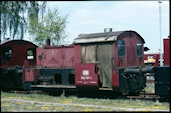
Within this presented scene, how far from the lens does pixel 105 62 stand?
13508mm

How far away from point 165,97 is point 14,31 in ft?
47.6

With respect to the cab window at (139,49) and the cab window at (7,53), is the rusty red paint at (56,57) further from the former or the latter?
the cab window at (139,49)

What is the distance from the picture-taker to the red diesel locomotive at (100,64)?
13.4 metres

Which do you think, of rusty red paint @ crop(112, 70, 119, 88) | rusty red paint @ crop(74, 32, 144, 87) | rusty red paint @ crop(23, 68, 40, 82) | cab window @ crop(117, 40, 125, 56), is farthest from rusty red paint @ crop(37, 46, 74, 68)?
rusty red paint @ crop(112, 70, 119, 88)

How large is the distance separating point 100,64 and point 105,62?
30 centimetres

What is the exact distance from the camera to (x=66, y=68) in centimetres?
1536

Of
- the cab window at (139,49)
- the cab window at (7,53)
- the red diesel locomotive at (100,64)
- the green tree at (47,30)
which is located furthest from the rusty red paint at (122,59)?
the green tree at (47,30)

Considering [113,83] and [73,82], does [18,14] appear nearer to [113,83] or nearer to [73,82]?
[73,82]

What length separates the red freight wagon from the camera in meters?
13.3

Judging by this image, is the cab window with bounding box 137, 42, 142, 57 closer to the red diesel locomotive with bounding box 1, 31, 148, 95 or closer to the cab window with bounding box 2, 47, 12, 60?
the red diesel locomotive with bounding box 1, 31, 148, 95

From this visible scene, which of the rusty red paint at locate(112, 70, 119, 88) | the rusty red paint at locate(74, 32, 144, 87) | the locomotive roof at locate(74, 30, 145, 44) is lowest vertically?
the rusty red paint at locate(112, 70, 119, 88)

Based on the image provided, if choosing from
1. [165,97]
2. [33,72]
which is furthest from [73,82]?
[165,97]

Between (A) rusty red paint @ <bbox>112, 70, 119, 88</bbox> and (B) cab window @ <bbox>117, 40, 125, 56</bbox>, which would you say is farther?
(B) cab window @ <bbox>117, 40, 125, 56</bbox>

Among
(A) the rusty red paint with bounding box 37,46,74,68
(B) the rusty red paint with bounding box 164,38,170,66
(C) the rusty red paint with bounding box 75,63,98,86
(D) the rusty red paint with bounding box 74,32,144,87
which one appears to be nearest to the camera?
(B) the rusty red paint with bounding box 164,38,170,66
